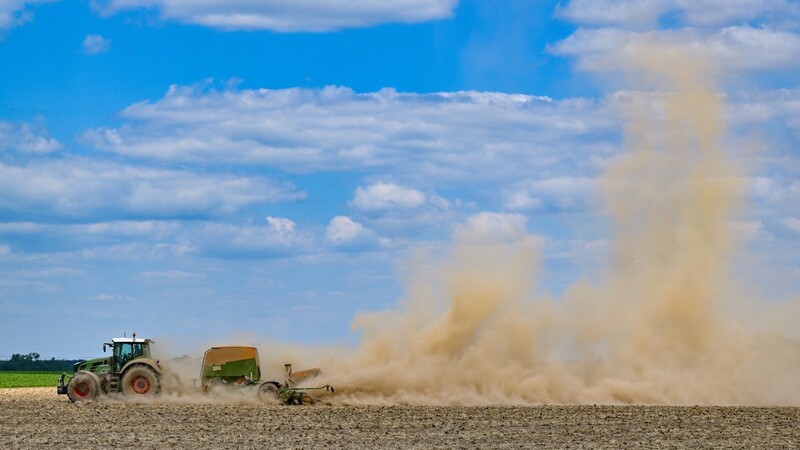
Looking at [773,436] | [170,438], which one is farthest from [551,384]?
[170,438]

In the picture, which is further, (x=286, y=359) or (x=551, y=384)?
(x=286, y=359)

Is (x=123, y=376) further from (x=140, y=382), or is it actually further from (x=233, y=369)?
(x=233, y=369)

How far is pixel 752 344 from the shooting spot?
5638cm

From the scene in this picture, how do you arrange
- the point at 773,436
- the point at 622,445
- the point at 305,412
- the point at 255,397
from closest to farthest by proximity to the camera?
the point at 622,445, the point at 773,436, the point at 305,412, the point at 255,397

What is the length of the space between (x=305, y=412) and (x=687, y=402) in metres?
17.7

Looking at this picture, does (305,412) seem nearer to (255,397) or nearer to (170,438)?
(255,397)

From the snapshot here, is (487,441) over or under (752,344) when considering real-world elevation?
under

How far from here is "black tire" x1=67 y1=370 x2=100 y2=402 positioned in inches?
2004

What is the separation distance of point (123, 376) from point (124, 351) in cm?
144

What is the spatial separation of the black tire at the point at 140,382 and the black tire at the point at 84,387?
4.29ft

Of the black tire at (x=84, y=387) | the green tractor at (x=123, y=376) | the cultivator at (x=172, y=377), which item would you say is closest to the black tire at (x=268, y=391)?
the cultivator at (x=172, y=377)

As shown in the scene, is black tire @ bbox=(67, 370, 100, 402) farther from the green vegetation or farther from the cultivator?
the green vegetation

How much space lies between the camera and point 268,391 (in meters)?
49.6

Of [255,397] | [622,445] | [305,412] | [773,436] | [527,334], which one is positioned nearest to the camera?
[622,445]
